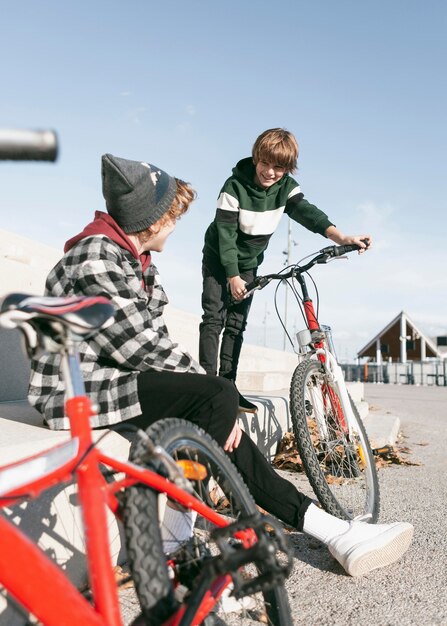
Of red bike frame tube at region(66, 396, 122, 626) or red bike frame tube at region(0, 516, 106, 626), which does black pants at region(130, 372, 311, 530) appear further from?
red bike frame tube at region(0, 516, 106, 626)

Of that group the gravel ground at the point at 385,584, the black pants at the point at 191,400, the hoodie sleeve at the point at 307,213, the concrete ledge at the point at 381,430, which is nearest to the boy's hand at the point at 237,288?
the hoodie sleeve at the point at 307,213

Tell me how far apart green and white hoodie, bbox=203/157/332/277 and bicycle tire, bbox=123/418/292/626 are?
6.81ft

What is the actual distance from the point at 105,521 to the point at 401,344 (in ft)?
151

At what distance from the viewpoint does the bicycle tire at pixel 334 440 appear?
3.09 meters

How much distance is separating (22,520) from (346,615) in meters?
1.20

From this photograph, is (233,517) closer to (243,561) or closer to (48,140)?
(243,561)

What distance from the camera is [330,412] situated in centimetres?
340

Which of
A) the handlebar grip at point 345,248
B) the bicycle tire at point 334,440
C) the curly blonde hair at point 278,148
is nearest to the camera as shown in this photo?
the bicycle tire at point 334,440

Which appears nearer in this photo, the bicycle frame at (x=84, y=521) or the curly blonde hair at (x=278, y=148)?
the bicycle frame at (x=84, y=521)

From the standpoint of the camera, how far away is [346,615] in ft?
6.91

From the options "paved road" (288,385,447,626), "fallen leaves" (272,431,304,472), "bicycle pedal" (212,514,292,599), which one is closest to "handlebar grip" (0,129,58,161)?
"bicycle pedal" (212,514,292,599)

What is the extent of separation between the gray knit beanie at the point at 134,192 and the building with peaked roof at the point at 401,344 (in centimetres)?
4286

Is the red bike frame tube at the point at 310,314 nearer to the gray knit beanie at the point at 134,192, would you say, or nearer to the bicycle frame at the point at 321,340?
the bicycle frame at the point at 321,340

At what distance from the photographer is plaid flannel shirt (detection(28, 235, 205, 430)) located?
2146 millimetres
